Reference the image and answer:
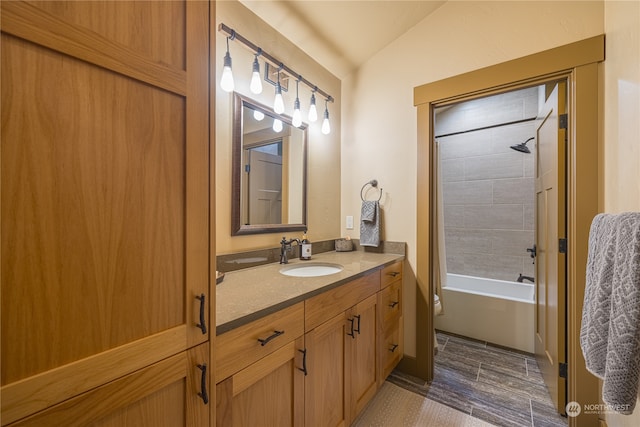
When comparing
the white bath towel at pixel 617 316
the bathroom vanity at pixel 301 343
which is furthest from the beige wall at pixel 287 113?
the white bath towel at pixel 617 316

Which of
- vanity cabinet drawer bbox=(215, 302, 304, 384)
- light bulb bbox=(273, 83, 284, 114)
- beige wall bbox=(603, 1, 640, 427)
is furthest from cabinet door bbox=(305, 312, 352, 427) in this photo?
light bulb bbox=(273, 83, 284, 114)

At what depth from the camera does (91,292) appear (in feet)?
1.73

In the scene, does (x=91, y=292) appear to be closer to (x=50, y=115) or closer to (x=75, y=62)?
(x=50, y=115)

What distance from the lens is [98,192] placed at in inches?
21.0

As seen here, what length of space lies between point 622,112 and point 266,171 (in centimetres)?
175

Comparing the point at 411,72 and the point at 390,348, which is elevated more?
the point at 411,72

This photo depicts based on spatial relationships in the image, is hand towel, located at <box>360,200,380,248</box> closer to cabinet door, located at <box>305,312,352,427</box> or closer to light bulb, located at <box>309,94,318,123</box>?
light bulb, located at <box>309,94,318,123</box>

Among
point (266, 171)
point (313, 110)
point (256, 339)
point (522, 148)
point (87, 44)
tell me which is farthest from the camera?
point (522, 148)

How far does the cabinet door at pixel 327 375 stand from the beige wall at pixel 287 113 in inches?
26.8

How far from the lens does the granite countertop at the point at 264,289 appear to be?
0.85m

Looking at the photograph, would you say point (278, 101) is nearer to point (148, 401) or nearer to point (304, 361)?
point (304, 361)

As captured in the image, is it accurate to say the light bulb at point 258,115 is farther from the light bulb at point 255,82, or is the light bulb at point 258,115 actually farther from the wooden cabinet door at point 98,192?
the wooden cabinet door at point 98,192

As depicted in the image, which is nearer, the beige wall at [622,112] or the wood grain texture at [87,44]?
the wood grain texture at [87,44]


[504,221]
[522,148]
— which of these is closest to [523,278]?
[504,221]
